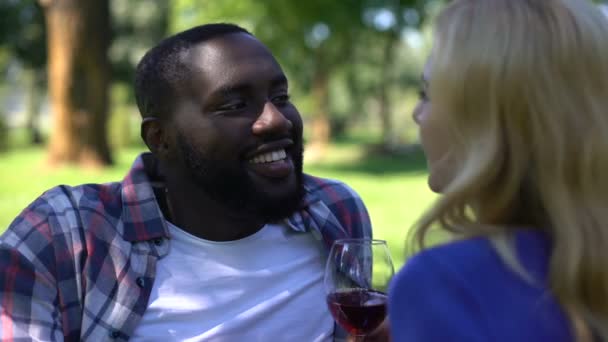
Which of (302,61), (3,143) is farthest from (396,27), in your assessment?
(3,143)

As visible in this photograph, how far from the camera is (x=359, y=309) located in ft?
6.52

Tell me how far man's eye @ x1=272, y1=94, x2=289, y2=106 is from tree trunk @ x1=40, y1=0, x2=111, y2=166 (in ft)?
40.7

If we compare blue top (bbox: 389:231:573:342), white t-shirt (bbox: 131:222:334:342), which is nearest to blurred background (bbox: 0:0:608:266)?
blue top (bbox: 389:231:573:342)

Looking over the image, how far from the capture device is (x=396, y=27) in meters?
24.5

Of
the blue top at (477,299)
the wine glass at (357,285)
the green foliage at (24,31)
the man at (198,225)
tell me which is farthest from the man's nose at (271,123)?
the green foliage at (24,31)

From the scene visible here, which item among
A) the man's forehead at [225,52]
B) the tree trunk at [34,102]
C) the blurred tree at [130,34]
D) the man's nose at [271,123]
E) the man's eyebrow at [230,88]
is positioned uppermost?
the man's forehead at [225,52]

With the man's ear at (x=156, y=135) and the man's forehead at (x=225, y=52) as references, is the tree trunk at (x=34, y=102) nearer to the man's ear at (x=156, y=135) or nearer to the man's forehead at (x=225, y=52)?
the man's ear at (x=156, y=135)

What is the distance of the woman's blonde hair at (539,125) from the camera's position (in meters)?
1.41

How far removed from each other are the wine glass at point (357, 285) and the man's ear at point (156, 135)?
3.71ft

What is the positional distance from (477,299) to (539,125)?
0.39 metres

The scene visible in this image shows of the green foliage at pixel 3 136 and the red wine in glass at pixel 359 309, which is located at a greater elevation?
the red wine in glass at pixel 359 309

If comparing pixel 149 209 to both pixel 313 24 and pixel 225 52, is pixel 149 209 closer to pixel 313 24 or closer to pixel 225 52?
pixel 225 52

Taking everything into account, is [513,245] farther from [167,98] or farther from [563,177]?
[167,98]

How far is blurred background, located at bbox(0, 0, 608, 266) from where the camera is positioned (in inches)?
553
